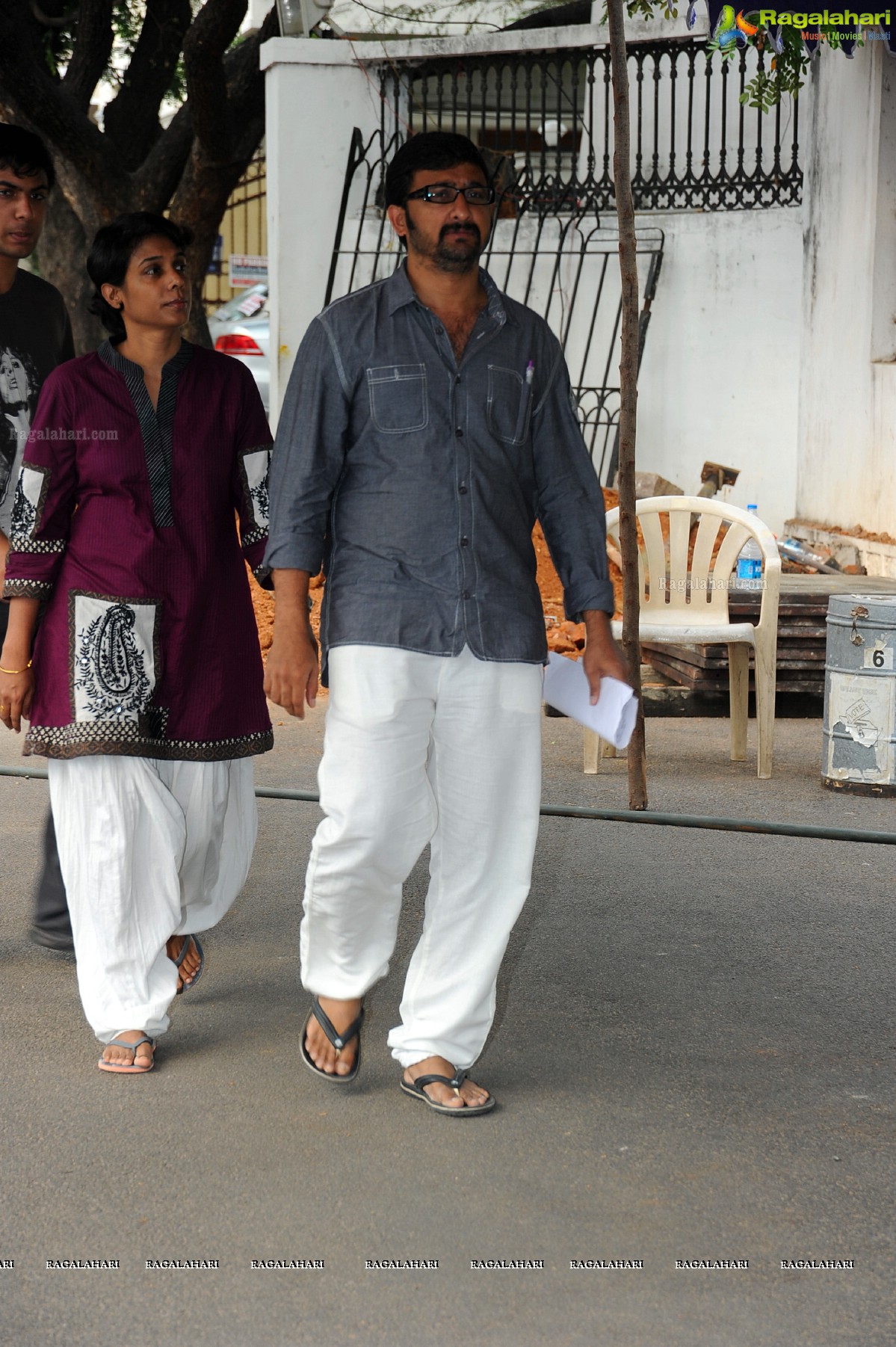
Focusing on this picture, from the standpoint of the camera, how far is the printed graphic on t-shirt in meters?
4.23

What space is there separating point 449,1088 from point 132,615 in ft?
4.26

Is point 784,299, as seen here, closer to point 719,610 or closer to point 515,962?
point 719,610

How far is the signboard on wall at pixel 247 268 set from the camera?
59.8 ft

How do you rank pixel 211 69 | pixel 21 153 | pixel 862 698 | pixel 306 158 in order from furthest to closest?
pixel 211 69, pixel 306 158, pixel 862 698, pixel 21 153

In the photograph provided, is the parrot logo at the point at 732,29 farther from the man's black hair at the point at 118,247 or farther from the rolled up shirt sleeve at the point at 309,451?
the rolled up shirt sleeve at the point at 309,451

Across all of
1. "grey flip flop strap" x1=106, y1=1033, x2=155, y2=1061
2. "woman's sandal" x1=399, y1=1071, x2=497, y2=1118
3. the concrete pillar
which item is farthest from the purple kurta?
the concrete pillar

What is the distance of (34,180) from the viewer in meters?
4.17

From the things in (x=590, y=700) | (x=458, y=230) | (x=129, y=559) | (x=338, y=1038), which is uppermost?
(x=458, y=230)

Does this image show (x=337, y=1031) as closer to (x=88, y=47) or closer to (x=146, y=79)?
(x=88, y=47)

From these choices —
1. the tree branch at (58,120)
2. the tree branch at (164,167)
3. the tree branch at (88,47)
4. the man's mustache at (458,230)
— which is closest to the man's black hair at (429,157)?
the man's mustache at (458,230)

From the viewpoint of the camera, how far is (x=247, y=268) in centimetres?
1842

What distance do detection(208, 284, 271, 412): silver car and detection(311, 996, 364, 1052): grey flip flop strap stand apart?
12.3 metres

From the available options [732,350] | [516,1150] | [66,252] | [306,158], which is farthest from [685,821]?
[66,252]

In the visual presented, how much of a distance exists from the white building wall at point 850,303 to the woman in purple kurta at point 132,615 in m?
6.63
